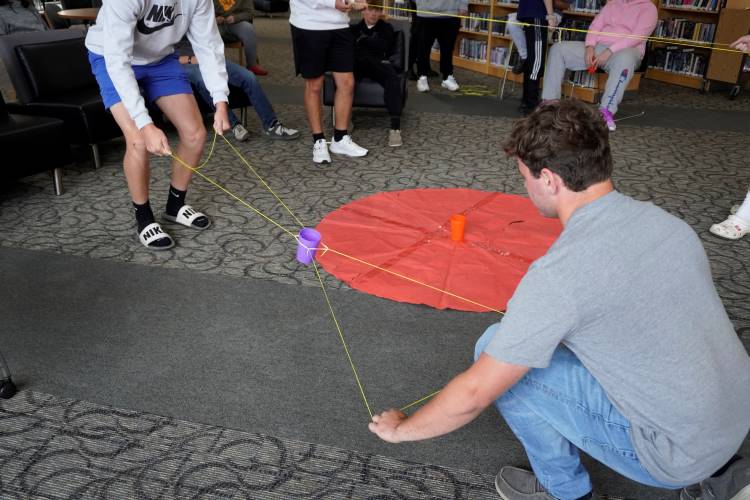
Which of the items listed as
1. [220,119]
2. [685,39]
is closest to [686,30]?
[685,39]

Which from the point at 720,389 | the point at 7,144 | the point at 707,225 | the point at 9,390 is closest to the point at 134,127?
the point at 7,144

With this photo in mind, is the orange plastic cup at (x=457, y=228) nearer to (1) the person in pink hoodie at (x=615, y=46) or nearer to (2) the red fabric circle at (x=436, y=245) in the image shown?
(2) the red fabric circle at (x=436, y=245)

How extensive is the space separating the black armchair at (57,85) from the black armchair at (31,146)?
0.19 metres

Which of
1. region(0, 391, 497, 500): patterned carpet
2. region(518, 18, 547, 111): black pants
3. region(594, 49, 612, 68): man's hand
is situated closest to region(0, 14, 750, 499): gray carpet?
region(0, 391, 497, 500): patterned carpet

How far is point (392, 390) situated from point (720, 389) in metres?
0.99

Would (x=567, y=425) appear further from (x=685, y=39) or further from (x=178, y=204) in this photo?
(x=685, y=39)

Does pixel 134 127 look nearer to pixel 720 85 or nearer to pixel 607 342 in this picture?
pixel 607 342

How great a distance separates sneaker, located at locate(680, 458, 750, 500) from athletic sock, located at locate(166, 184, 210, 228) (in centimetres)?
239

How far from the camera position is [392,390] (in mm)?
1855

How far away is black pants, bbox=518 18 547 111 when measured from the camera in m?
5.38

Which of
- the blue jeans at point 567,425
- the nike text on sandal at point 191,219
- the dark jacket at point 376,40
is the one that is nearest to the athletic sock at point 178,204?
the nike text on sandal at point 191,219

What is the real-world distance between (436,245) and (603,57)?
308 cm

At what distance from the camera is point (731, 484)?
127cm

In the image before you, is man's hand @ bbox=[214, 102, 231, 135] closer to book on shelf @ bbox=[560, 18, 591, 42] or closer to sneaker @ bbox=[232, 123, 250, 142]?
sneaker @ bbox=[232, 123, 250, 142]
